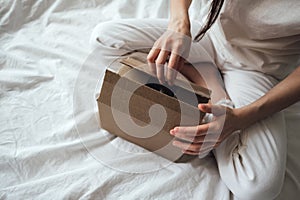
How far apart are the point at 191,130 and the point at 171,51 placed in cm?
17

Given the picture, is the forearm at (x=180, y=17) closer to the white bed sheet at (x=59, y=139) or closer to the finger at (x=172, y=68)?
the finger at (x=172, y=68)

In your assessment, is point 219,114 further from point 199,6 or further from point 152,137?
point 199,6

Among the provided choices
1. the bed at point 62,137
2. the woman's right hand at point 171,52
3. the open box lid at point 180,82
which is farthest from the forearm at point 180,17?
the bed at point 62,137

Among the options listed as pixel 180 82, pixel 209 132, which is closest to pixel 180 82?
pixel 180 82

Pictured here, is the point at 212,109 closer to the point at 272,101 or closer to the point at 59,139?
the point at 272,101

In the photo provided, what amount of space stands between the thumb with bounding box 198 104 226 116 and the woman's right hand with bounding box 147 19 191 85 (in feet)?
0.28

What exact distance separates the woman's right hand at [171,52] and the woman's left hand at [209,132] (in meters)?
0.10

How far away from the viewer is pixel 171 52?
0.72 m

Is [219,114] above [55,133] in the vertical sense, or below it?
above

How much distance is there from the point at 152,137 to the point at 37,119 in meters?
0.27

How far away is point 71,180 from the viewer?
70 cm

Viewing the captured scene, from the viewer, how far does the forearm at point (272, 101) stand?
701 mm

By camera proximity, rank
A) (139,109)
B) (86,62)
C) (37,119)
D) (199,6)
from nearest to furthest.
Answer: (139,109) → (37,119) → (86,62) → (199,6)

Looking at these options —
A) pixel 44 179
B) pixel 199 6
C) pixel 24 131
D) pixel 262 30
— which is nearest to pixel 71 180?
pixel 44 179
